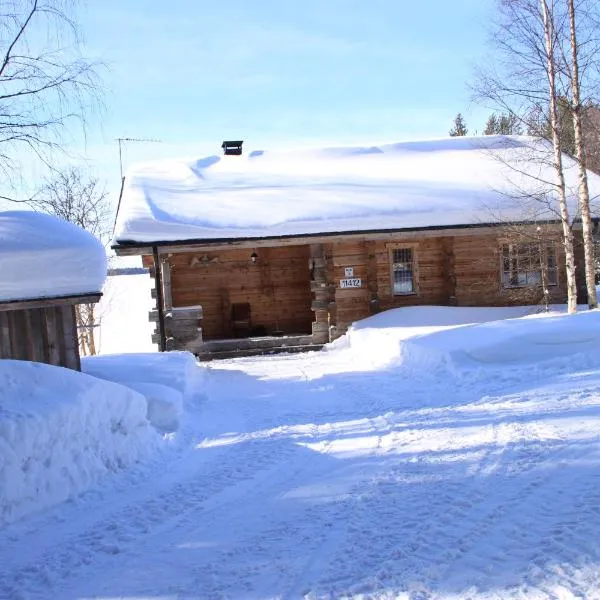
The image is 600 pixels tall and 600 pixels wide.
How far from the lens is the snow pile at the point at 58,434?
459 centimetres

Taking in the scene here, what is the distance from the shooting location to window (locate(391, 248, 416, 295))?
16.4 m

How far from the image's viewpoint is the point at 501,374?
9023 millimetres

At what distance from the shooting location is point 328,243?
15.5 m

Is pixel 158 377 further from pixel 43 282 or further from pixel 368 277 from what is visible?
pixel 368 277

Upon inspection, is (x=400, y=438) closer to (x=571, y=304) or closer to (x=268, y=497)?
(x=268, y=497)

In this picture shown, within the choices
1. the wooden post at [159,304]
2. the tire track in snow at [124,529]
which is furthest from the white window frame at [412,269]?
the tire track in snow at [124,529]

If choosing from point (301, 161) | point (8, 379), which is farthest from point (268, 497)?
point (301, 161)

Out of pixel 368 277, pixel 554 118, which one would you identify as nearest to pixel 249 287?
pixel 368 277

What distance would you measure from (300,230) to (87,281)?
7.81m

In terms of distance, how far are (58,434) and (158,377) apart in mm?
4368

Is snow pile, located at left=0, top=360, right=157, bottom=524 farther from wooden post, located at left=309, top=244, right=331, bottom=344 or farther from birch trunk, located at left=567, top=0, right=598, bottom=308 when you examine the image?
birch trunk, located at left=567, top=0, right=598, bottom=308

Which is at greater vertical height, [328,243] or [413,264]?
[328,243]

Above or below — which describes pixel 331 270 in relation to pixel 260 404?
above

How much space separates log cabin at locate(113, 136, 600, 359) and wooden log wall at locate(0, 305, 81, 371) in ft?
19.9
